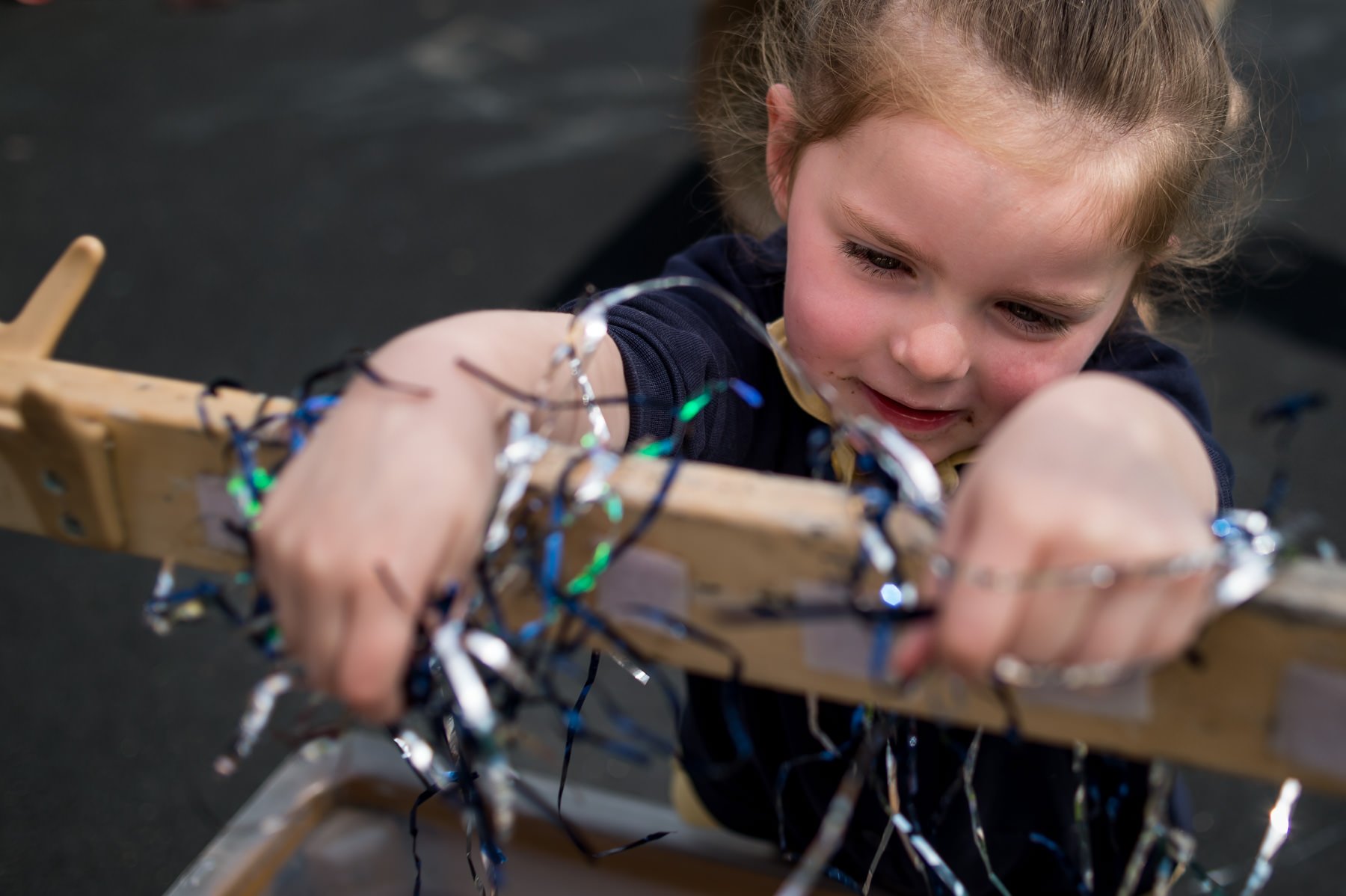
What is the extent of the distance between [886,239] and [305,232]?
1927 mm

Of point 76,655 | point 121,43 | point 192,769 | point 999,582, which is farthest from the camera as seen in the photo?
point 121,43

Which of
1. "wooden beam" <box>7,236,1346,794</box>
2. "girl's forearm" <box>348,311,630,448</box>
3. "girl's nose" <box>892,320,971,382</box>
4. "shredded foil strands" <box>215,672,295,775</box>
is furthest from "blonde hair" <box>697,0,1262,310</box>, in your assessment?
"shredded foil strands" <box>215,672,295,775</box>

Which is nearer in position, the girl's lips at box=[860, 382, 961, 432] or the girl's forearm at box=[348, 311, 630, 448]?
the girl's forearm at box=[348, 311, 630, 448]

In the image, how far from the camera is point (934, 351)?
680 mm

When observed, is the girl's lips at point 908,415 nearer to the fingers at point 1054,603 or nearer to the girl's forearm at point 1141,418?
the girl's forearm at point 1141,418

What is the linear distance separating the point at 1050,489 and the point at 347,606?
0.24 meters

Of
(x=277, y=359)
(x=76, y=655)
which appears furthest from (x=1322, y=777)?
(x=277, y=359)

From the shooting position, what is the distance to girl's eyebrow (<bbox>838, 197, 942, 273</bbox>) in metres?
0.68

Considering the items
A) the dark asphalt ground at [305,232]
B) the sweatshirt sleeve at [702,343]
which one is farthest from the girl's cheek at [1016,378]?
the dark asphalt ground at [305,232]

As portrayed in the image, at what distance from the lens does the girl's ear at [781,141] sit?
2.70ft

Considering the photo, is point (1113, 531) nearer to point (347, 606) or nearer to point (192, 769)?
point (347, 606)

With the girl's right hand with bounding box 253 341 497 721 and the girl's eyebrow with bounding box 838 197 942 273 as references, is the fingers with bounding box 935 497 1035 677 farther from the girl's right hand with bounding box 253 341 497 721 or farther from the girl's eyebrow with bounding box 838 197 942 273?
the girl's eyebrow with bounding box 838 197 942 273

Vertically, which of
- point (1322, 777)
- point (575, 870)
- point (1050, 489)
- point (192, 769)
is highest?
point (1050, 489)

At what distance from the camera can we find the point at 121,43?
309 cm
